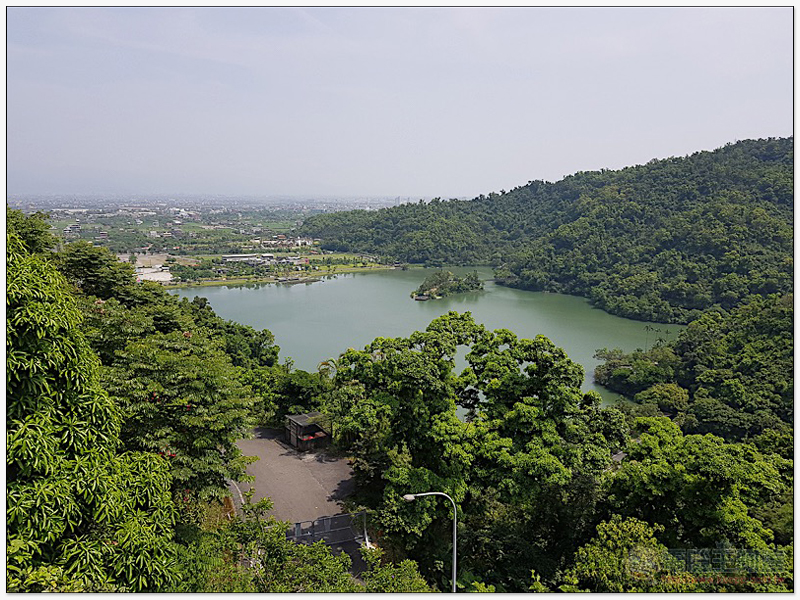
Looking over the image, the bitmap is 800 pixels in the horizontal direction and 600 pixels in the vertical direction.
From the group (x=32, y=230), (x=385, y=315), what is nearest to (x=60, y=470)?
(x=32, y=230)

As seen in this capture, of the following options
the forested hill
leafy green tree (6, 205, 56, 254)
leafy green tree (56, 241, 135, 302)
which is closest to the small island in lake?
the forested hill

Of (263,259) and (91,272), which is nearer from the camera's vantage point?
(91,272)

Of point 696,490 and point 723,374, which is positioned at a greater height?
point 696,490

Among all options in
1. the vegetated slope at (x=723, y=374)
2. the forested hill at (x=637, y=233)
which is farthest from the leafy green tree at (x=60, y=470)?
the forested hill at (x=637, y=233)

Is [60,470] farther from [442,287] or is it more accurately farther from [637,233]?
[637,233]

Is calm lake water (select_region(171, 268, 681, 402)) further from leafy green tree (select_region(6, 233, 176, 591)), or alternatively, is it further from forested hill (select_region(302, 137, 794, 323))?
leafy green tree (select_region(6, 233, 176, 591))

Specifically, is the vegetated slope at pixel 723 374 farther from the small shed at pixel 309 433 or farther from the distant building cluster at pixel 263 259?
the distant building cluster at pixel 263 259
